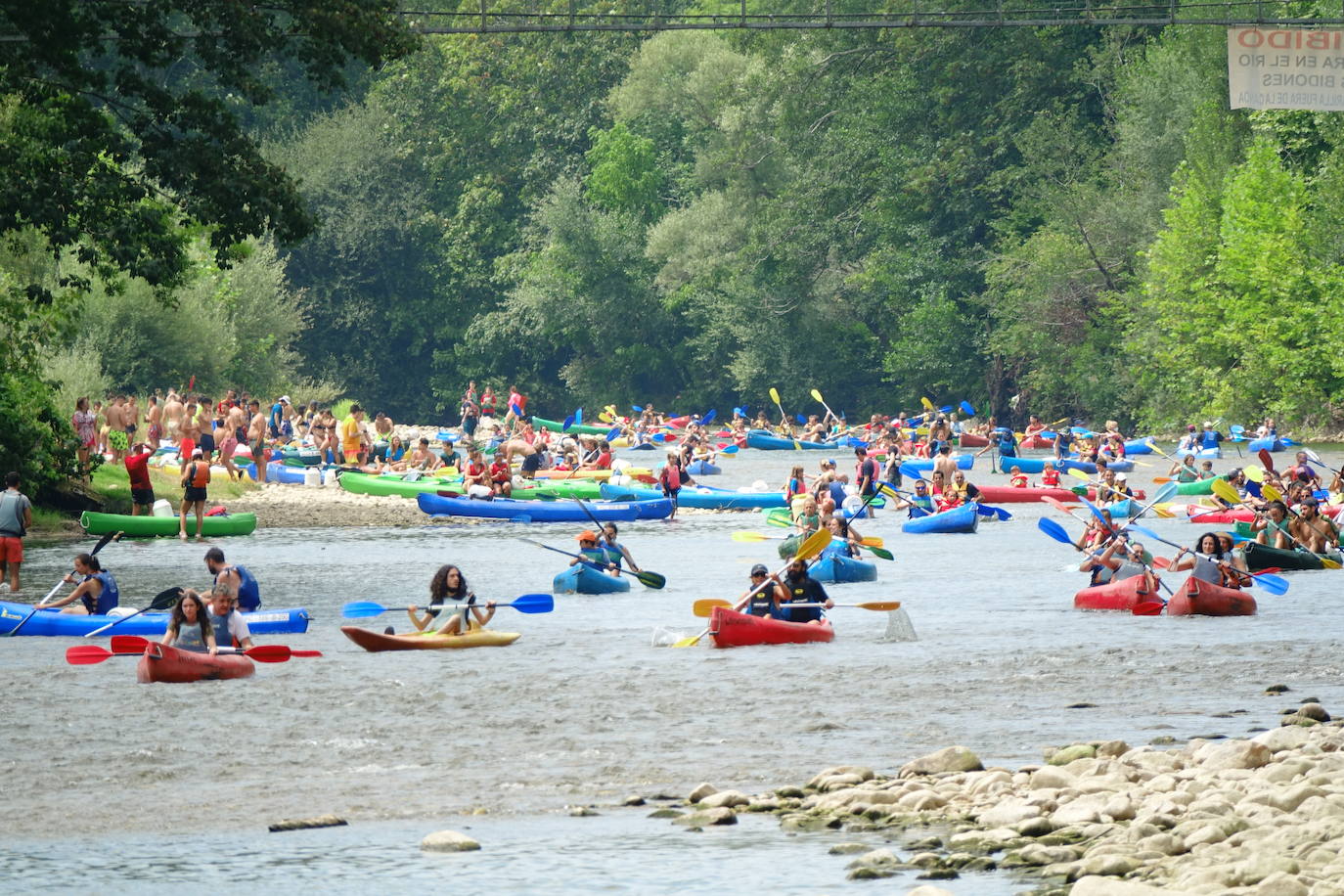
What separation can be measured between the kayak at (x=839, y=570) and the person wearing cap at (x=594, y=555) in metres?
2.51

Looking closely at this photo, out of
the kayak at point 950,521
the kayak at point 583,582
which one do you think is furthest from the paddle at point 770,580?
the kayak at point 950,521

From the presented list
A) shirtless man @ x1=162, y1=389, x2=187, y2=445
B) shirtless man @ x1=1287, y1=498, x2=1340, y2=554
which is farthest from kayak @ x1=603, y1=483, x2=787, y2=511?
shirtless man @ x1=1287, y1=498, x2=1340, y2=554

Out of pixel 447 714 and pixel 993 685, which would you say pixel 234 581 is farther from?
pixel 993 685

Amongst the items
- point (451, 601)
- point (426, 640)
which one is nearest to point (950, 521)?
point (451, 601)

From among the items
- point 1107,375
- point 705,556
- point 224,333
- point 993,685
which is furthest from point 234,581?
point 1107,375

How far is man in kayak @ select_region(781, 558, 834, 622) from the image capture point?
18.0 m

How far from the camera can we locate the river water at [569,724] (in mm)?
10359

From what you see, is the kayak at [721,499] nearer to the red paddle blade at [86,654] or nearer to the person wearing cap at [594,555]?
the person wearing cap at [594,555]

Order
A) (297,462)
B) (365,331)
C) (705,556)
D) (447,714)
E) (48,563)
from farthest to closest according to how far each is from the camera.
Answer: (365,331) < (297,462) < (705,556) < (48,563) < (447,714)

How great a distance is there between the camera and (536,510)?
3059 centimetres

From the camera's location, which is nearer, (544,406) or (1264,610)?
(1264,610)

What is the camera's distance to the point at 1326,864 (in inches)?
351

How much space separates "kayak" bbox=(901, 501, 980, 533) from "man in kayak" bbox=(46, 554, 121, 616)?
14149 millimetres

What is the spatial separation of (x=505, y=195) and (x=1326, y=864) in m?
60.5
